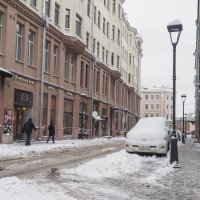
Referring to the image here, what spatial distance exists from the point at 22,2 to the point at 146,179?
1892 centimetres

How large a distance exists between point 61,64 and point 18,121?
807 centimetres

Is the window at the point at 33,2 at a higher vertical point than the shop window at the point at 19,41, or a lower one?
higher

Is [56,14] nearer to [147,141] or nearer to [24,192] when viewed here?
[147,141]

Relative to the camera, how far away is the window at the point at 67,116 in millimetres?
36194

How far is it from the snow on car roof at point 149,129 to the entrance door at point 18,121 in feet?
32.1

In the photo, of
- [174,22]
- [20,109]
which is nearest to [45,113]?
[20,109]

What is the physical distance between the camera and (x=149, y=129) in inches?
759

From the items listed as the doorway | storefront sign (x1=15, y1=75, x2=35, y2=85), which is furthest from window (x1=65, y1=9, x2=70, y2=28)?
the doorway

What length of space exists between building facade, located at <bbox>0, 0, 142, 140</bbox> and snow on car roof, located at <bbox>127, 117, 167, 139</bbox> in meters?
8.05

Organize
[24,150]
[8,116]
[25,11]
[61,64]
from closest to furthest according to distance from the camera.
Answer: [24,150] < [8,116] < [25,11] < [61,64]

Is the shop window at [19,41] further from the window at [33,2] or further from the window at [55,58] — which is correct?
the window at [55,58]

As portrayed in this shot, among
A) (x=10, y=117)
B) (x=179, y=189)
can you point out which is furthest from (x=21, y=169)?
(x=10, y=117)

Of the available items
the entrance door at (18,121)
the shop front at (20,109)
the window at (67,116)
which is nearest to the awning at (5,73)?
the shop front at (20,109)

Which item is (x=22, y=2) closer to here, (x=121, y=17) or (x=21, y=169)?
(x=21, y=169)
